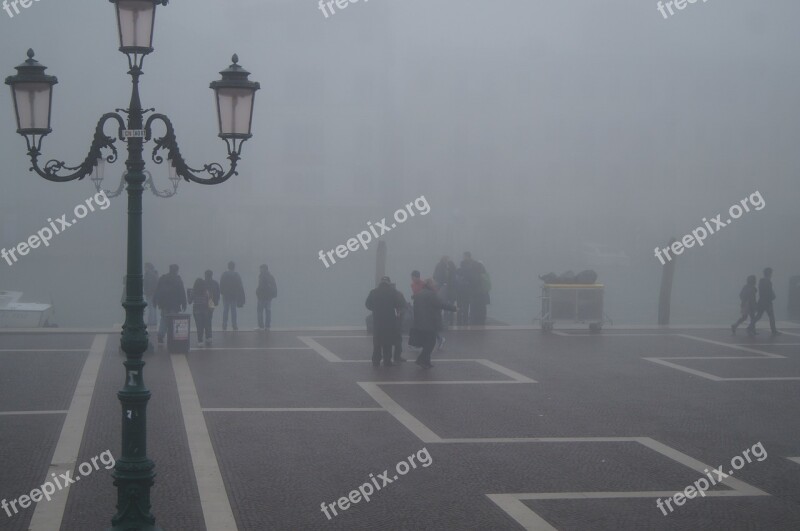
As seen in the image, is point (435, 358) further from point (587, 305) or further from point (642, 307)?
point (642, 307)

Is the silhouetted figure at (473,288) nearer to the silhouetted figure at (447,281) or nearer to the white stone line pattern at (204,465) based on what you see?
the silhouetted figure at (447,281)

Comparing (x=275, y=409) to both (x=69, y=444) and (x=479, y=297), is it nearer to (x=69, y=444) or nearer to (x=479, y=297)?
(x=69, y=444)

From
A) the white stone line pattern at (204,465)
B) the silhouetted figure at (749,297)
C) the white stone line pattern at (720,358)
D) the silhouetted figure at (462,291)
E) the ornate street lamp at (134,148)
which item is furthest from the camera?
the silhouetted figure at (462,291)

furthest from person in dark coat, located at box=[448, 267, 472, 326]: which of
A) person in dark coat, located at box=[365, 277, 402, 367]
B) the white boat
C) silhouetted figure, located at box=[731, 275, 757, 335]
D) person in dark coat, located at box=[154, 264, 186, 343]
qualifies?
the white boat

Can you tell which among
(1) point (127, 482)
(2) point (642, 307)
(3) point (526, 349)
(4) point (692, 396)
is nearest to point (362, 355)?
(3) point (526, 349)

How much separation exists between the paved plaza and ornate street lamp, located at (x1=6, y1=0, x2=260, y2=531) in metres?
0.88

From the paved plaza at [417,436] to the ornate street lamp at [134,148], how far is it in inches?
34.7

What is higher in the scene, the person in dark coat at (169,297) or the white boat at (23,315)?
the person in dark coat at (169,297)

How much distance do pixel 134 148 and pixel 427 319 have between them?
411 inches

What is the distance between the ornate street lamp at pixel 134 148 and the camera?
7.20 meters

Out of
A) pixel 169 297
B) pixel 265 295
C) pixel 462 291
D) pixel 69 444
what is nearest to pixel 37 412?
pixel 69 444

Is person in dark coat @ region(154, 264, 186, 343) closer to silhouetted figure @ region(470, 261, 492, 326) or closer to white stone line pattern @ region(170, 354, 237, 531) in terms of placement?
white stone line pattern @ region(170, 354, 237, 531)

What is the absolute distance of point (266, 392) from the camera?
14844mm

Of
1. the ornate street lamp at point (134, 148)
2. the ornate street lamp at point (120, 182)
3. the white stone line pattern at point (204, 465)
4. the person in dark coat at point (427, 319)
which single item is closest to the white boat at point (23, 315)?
the ornate street lamp at point (120, 182)
